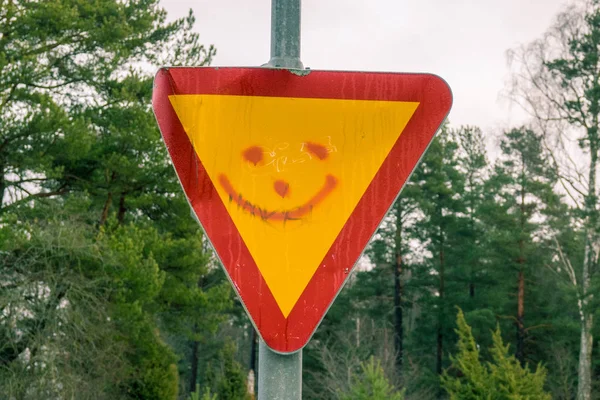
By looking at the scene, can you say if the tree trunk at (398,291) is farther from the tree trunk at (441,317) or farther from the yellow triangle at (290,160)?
the yellow triangle at (290,160)

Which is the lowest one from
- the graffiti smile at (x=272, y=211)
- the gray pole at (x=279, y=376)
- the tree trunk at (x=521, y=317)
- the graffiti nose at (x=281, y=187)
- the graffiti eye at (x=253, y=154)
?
the gray pole at (x=279, y=376)

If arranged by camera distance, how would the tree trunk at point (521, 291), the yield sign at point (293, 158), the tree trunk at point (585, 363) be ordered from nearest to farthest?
1. the yield sign at point (293, 158)
2. the tree trunk at point (585, 363)
3. the tree trunk at point (521, 291)

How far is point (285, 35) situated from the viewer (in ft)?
5.38

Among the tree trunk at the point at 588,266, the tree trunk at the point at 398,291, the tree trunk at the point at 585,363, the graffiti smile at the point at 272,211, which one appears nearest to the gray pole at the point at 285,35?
the graffiti smile at the point at 272,211

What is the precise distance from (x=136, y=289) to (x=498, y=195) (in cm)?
1992

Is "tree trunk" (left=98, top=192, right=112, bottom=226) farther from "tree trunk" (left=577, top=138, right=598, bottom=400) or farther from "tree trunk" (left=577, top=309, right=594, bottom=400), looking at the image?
"tree trunk" (left=577, top=309, right=594, bottom=400)

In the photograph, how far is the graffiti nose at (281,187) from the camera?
1.60m

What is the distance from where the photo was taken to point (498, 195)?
97.0 ft

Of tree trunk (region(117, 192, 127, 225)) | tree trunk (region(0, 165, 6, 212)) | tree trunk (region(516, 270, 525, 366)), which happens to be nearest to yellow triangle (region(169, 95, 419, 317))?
tree trunk (region(0, 165, 6, 212))

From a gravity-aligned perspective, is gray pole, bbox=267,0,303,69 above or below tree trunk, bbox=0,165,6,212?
below

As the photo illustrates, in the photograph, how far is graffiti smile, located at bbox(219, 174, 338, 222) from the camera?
1584 millimetres

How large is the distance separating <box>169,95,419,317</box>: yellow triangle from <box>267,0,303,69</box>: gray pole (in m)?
0.10

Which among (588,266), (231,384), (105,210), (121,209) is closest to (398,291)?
(231,384)

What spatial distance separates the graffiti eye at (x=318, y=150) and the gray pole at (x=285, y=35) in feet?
0.65
